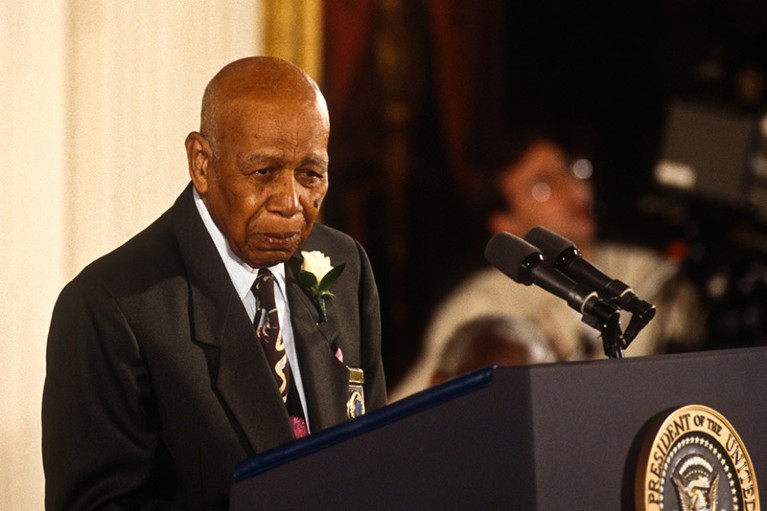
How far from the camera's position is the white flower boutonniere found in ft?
6.27

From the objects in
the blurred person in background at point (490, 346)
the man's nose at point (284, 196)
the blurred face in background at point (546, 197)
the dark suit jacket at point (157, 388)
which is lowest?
the dark suit jacket at point (157, 388)

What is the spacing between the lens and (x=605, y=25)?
6469 millimetres

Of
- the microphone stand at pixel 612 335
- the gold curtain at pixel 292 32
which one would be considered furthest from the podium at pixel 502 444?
the gold curtain at pixel 292 32

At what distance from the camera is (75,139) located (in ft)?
10.4

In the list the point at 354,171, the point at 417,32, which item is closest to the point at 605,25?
the point at 417,32

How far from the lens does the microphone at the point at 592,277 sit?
1654 millimetres

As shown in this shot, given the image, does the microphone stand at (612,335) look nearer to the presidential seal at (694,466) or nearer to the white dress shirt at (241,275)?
the presidential seal at (694,466)

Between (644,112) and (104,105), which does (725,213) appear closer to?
(644,112)

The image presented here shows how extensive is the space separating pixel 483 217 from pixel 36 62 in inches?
140

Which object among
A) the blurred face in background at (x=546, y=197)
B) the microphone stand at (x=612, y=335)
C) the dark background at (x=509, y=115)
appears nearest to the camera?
the microphone stand at (x=612, y=335)

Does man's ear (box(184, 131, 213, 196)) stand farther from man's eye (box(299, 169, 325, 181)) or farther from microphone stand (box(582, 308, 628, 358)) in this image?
microphone stand (box(582, 308, 628, 358))

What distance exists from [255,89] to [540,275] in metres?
0.48

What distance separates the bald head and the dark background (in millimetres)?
3964

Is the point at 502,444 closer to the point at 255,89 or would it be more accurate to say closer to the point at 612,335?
the point at 612,335
